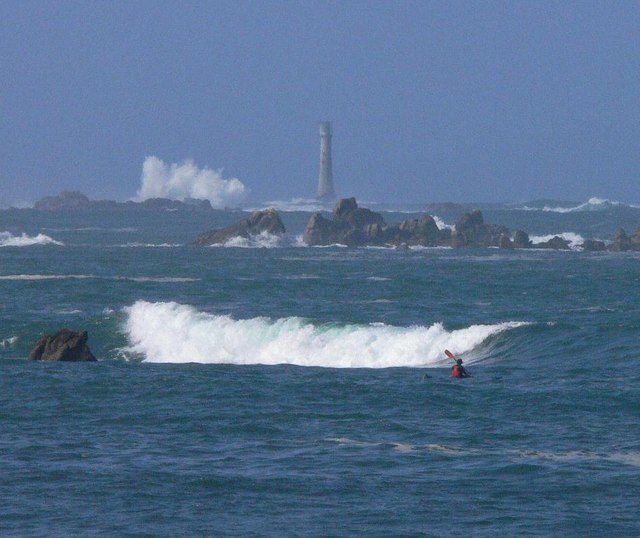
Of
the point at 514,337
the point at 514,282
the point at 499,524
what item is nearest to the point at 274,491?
the point at 499,524

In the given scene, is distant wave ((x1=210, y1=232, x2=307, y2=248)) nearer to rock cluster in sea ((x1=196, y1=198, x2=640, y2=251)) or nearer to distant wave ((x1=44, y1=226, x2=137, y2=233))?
rock cluster in sea ((x1=196, y1=198, x2=640, y2=251))

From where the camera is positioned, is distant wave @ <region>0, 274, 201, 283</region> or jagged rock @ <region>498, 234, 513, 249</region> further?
jagged rock @ <region>498, 234, 513, 249</region>

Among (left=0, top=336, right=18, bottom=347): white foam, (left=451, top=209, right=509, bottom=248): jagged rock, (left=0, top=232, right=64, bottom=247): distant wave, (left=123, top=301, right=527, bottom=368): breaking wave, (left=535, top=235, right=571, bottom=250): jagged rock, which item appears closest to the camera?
(left=123, top=301, right=527, bottom=368): breaking wave

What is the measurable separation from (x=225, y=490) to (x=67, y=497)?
102 inches

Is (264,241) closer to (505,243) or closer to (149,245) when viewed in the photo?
(149,245)

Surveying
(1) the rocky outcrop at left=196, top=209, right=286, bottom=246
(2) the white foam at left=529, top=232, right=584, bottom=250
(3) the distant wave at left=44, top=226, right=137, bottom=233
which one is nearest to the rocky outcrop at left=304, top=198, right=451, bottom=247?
(1) the rocky outcrop at left=196, top=209, right=286, bottom=246

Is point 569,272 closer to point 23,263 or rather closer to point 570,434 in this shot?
point 23,263

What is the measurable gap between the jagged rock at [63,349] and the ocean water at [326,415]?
4.12 feet

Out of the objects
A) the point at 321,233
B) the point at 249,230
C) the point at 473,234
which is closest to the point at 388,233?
the point at 321,233

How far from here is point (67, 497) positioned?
79.3ft

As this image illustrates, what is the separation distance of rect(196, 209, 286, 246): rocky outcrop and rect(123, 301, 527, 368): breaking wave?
2458 inches

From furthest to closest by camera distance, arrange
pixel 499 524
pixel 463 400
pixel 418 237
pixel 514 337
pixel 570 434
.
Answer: pixel 418 237
pixel 514 337
pixel 463 400
pixel 570 434
pixel 499 524

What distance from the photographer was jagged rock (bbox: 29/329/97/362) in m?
43.5

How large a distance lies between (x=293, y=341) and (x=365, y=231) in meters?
65.4
